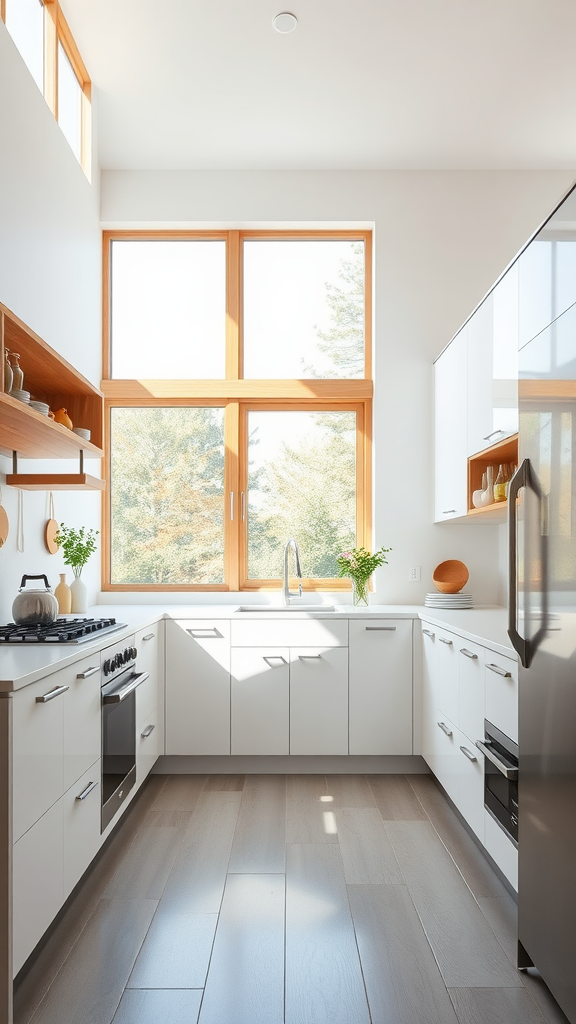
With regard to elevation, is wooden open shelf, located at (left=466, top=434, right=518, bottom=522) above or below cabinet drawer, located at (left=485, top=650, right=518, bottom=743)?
above

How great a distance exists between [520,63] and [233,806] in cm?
369

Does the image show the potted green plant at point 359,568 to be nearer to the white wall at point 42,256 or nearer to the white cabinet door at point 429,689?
the white cabinet door at point 429,689

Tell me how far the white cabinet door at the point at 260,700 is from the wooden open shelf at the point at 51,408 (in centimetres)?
118

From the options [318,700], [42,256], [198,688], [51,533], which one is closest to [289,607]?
[318,700]

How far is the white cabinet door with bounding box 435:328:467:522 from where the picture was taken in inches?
144

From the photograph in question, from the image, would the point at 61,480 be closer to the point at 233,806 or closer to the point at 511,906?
the point at 233,806

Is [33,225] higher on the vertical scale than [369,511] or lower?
higher

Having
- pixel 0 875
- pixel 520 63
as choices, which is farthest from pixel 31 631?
pixel 520 63

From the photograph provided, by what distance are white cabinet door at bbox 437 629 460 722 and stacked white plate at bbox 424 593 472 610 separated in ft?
2.18

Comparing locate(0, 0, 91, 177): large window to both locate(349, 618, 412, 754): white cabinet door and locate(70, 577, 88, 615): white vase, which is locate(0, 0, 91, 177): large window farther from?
locate(349, 618, 412, 754): white cabinet door

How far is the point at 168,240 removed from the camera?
14.9ft

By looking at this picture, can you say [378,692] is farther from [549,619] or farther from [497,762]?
[549,619]

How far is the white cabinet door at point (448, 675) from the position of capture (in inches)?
119

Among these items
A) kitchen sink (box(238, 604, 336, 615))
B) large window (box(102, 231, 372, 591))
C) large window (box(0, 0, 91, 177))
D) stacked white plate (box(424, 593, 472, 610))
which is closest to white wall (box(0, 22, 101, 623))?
large window (box(0, 0, 91, 177))
